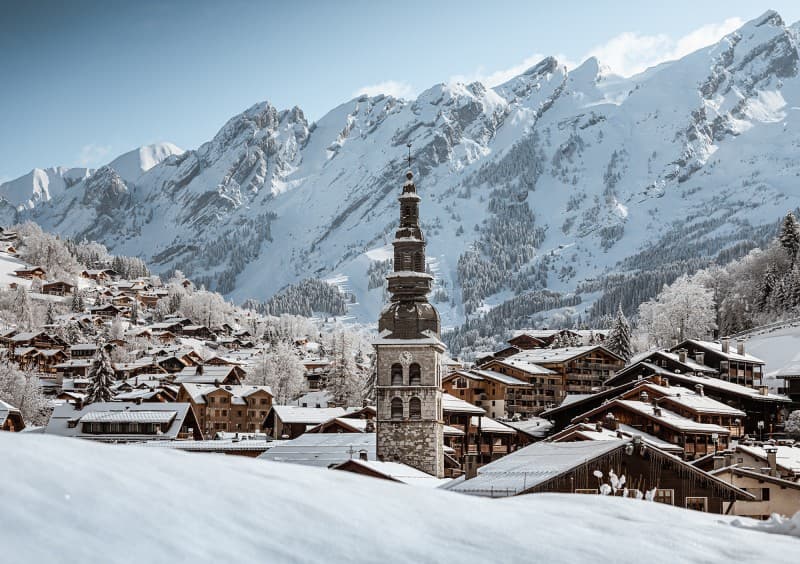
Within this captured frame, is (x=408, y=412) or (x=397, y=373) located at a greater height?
(x=397, y=373)

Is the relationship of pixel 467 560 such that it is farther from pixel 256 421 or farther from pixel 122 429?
pixel 256 421

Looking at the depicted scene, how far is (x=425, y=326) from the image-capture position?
164 feet

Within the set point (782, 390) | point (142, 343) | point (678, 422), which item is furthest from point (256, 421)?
point (142, 343)

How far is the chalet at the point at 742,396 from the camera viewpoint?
7062cm

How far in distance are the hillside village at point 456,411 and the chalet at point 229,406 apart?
0.14 meters

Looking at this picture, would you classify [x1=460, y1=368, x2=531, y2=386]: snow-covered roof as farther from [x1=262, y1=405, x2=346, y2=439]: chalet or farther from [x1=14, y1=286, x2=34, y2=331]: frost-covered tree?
[x1=14, y1=286, x2=34, y2=331]: frost-covered tree

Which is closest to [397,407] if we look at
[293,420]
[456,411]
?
[456,411]

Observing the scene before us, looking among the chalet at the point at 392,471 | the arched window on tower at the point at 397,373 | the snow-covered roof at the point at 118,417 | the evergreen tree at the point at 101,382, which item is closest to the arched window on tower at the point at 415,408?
the arched window on tower at the point at 397,373

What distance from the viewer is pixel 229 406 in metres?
102

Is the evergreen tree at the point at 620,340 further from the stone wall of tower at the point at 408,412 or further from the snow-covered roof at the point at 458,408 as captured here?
the stone wall of tower at the point at 408,412

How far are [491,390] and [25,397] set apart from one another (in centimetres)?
4358

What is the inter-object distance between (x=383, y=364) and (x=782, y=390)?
41.8 metres

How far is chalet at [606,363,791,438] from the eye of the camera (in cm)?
7062

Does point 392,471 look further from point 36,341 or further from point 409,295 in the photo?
point 36,341
